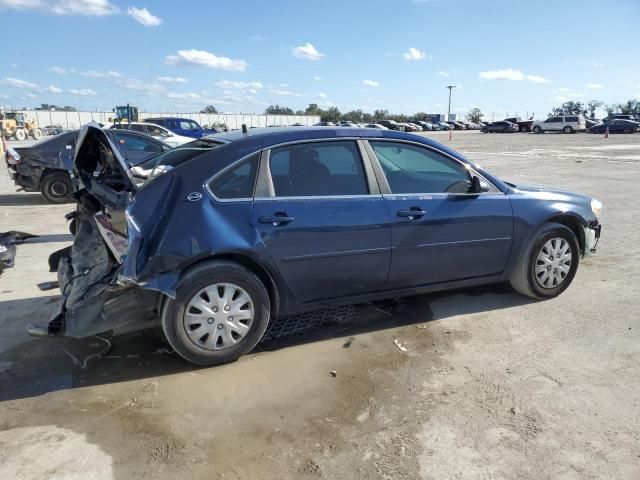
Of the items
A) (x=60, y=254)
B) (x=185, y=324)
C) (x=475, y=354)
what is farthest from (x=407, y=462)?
(x=60, y=254)

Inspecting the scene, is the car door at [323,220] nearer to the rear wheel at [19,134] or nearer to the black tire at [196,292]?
the black tire at [196,292]

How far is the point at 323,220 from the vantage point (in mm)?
3752

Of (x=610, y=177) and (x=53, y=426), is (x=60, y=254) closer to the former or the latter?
(x=53, y=426)

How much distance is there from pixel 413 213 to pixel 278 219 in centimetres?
115

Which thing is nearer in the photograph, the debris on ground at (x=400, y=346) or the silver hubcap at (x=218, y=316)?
the silver hubcap at (x=218, y=316)

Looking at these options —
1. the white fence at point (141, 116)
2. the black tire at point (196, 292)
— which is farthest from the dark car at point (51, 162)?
the white fence at point (141, 116)

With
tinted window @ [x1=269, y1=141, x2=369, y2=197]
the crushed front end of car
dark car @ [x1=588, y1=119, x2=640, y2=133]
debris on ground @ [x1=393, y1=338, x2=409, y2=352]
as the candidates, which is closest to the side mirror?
tinted window @ [x1=269, y1=141, x2=369, y2=197]

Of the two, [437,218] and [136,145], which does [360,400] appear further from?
[136,145]

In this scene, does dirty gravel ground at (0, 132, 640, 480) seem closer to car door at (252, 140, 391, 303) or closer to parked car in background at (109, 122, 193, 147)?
car door at (252, 140, 391, 303)

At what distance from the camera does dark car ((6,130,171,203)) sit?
1007 cm

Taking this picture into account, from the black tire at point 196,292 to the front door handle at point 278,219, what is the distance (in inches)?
14.8

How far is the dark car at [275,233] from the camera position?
11.3ft

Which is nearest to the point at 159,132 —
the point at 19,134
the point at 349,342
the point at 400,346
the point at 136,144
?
the point at 136,144

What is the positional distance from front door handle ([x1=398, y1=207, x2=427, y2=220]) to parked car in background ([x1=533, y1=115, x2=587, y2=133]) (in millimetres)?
53555
